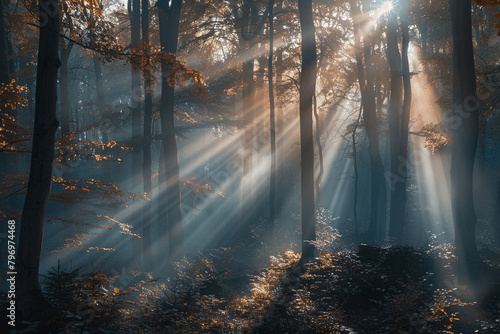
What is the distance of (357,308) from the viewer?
7.94m

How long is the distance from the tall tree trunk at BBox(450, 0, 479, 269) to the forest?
0.04 metres

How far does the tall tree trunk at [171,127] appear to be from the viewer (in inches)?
605

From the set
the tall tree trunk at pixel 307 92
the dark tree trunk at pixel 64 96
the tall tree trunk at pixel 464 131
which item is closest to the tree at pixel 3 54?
the dark tree trunk at pixel 64 96

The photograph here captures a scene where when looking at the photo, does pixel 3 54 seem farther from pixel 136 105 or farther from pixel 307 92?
pixel 307 92

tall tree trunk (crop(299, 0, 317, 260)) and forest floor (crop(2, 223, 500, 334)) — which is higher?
tall tree trunk (crop(299, 0, 317, 260))

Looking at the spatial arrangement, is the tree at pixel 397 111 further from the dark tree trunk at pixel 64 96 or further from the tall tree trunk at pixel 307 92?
the dark tree trunk at pixel 64 96

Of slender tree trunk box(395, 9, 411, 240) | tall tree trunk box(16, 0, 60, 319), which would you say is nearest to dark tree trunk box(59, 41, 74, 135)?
tall tree trunk box(16, 0, 60, 319)

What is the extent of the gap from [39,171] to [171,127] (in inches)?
348

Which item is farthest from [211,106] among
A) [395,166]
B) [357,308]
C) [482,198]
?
[482,198]

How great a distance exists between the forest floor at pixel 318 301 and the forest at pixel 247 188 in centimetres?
4

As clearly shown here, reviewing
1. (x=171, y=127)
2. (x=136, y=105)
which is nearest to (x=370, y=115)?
(x=171, y=127)

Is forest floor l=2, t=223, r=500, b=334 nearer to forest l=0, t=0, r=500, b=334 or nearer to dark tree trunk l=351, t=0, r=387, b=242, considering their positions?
forest l=0, t=0, r=500, b=334

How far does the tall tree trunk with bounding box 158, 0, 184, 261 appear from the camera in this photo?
15.4 metres

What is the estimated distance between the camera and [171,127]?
15.4 meters
